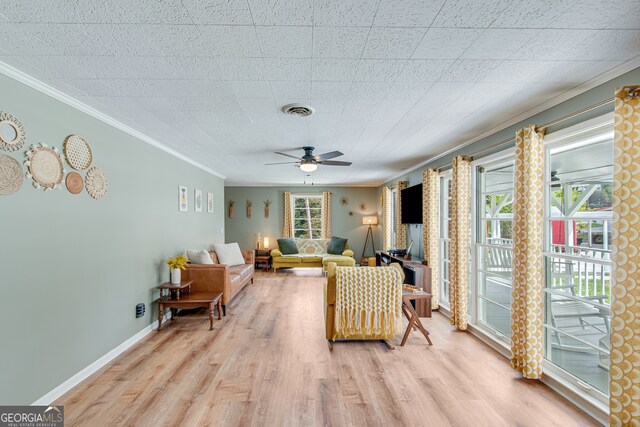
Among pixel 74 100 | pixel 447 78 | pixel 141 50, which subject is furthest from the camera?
pixel 74 100

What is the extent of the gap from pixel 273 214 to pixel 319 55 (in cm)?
749

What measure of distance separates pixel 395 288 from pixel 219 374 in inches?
77.8

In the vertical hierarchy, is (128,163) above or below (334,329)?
above

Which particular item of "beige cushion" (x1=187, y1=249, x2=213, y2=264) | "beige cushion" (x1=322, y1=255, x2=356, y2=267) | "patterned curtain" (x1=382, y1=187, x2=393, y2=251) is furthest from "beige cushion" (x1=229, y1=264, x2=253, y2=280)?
"patterned curtain" (x1=382, y1=187, x2=393, y2=251)

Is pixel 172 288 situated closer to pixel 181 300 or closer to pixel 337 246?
pixel 181 300

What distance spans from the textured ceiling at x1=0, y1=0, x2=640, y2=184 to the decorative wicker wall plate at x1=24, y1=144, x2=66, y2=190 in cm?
52

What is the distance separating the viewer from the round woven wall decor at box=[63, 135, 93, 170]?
248 cm

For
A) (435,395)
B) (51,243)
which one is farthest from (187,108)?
(435,395)

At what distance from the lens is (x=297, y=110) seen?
269 centimetres

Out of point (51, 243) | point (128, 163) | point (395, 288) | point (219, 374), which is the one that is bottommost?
point (219, 374)

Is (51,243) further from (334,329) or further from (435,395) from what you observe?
(435,395)

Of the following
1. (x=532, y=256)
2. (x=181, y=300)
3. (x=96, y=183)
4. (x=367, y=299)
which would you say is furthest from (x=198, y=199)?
(x=532, y=256)

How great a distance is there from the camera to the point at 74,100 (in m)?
2.50

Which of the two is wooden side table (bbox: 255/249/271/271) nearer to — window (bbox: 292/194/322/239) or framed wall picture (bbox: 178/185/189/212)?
window (bbox: 292/194/322/239)
